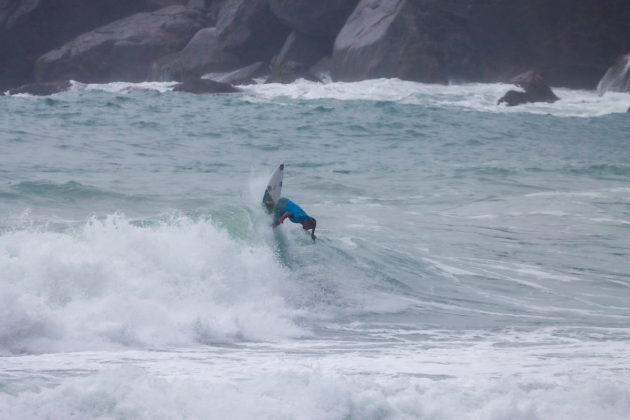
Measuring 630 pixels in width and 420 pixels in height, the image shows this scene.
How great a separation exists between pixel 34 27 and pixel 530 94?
80.7ft

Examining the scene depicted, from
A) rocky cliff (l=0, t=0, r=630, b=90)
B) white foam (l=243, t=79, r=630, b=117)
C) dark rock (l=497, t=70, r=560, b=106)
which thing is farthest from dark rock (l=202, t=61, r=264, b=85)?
dark rock (l=497, t=70, r=560, b=106)

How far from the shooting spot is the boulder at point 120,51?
4341 centimetres

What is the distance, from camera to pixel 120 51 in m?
43.5

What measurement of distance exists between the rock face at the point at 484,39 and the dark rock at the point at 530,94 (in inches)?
130

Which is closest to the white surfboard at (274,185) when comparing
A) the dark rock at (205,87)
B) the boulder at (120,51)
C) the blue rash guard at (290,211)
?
the blue rash guard at (290,211)

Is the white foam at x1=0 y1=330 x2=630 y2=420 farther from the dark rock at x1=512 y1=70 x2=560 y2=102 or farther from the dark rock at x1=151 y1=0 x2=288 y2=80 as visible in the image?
the dark rock at x1=151 y1=0 x2=288 y2=80

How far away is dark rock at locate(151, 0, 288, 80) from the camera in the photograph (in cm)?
4156

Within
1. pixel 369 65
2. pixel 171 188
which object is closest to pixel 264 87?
pixel 369 65

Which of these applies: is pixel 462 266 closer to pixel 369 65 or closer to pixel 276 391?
pixel 276 391

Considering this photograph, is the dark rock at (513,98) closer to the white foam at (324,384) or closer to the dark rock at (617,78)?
the dark rock at (617,78)

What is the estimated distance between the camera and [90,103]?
92.7 feet

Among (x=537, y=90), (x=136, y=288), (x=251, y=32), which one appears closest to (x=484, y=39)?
(x=537, y=90)

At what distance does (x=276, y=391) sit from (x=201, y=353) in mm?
1336

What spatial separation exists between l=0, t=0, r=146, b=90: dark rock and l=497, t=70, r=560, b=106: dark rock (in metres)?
21.4
